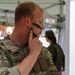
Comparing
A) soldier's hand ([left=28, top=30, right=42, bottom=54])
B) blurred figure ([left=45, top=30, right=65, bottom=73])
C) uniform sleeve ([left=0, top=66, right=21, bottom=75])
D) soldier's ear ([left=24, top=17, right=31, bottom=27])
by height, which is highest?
soldier's ear ([left=24, top=17, right=31, bottom=27])

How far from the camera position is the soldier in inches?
57.2

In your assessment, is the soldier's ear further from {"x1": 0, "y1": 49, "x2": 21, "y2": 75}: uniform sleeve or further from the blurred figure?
the blurred figure

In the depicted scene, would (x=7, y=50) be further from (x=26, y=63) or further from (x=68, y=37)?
(x=68, y=37)

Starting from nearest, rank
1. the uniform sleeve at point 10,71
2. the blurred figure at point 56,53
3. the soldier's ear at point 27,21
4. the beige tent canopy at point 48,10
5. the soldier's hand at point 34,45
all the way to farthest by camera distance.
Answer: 1. the uniform sleeve at point 10,71
2. the soldier's hand at point 34,45
3. the soldier's ear at point 27,21
4. the blurred figure at point 56,53
5. the beige tent canopy at point 48,10

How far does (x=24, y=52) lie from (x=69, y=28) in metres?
0.61

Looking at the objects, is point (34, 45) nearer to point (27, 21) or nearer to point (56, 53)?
point (27, 21)

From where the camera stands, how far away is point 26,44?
60.8 inches

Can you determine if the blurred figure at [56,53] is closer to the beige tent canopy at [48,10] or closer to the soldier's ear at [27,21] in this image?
the beige tent canopy at [48,10]

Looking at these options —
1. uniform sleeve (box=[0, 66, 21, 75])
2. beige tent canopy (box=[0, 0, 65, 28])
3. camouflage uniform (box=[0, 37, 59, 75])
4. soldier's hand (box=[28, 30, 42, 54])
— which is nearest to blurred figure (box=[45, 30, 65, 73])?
beige tent canopy (box=[0, 0, 65, 28])

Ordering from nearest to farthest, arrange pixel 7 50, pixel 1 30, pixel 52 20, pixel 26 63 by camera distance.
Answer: pixel 26 63 → pixel 7 50 → pixel 52 20 → pixel 1 30

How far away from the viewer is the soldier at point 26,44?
1454 mm

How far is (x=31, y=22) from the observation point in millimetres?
1567

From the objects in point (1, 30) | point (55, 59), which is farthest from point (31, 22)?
point (1, 30)

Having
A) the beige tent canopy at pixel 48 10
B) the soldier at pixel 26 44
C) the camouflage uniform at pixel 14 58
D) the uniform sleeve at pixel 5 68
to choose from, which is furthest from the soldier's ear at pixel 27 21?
the beige tent canopy at pixel 48 10
